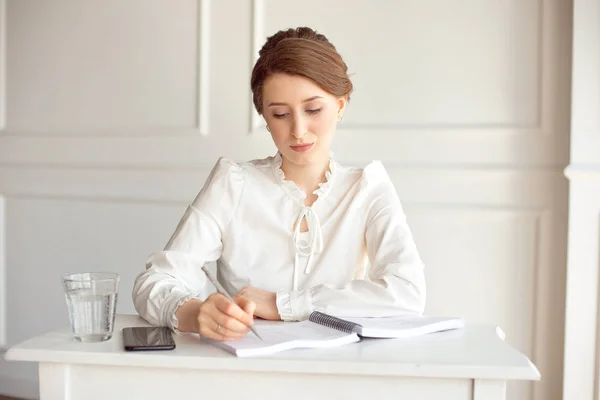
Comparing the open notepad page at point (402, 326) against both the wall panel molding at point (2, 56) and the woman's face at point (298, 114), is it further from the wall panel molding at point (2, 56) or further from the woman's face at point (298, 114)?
the wall panel molding at point (2, 56)

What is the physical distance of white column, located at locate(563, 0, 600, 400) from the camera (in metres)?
1.97

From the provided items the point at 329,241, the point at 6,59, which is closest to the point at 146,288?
the point at 329,241

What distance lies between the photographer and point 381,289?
4.22 feet

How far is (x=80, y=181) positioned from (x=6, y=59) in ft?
2.10

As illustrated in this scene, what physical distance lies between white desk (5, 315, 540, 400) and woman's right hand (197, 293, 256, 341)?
0.11 feet

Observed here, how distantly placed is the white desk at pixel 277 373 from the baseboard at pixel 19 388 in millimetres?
1851

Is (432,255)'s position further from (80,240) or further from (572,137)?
(80,240)

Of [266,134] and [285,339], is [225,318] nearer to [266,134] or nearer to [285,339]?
[285,339]

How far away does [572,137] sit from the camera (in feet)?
6.53

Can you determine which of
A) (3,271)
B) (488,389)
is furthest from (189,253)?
(3,271)

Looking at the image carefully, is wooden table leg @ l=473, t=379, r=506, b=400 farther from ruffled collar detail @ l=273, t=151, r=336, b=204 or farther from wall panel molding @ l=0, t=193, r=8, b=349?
wall panel molding @ l=0, t=193, r=8, b=349

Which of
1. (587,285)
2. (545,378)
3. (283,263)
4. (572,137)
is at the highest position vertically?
(572,137)

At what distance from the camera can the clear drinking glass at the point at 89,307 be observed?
1050 millimetres

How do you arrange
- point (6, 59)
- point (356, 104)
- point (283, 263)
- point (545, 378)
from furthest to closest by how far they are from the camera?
point (6, 59) → point (356, 104) → point (545, 378) → point (283, 263)
